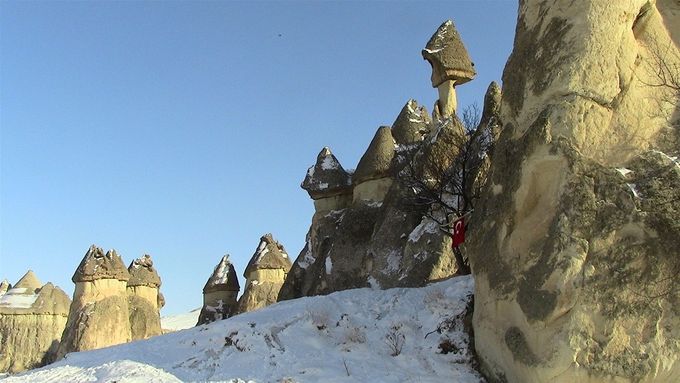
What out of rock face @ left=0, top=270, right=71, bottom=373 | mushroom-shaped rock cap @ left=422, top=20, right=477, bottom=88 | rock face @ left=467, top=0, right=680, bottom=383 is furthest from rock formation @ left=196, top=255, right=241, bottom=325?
rock face @ left=467, top=0, right=680, bottom=383

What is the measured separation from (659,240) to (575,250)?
0.72 metres

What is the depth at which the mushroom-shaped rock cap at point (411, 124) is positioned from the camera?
17203 mm

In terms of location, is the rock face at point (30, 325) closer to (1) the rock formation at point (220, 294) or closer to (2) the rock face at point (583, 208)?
(1) the rock formation at point (220, 294)

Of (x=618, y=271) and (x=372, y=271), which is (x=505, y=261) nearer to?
(x=618, y=271)

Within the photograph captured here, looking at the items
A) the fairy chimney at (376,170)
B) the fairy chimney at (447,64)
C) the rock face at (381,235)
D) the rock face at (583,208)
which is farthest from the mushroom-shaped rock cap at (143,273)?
the rock face at (583,208)

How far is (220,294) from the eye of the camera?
2378 centimetres

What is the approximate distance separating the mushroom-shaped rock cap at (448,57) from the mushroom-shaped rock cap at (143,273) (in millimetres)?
11249

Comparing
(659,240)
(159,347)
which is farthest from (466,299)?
(159,347)

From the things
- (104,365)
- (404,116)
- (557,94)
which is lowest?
(104,365)

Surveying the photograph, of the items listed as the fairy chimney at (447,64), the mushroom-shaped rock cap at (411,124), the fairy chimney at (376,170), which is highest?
the fairy chimney at (447,64)

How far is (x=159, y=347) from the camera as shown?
334 inches

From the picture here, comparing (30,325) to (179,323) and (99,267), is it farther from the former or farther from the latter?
(179,323)

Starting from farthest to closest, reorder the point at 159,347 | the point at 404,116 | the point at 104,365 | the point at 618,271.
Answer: the point at 404,116 → the point at 159,347 → the point at 104,365 → the point at 618,271

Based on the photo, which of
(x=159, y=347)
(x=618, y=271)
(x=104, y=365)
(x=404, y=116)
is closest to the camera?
(x=618, y=271)
